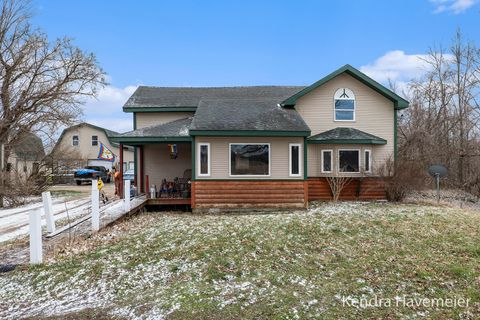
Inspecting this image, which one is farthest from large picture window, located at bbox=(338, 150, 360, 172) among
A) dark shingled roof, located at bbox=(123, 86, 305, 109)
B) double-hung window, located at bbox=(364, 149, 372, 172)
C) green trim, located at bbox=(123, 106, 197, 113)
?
green trim, located at bbox=(123, 106, 197, 113)

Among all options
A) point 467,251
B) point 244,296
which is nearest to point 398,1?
point 467,251

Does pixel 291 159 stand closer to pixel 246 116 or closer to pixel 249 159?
pixel 249 159

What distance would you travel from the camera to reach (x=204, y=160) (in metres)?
12.0

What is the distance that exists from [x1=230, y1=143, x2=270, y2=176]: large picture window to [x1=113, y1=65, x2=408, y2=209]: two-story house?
4 centimetres

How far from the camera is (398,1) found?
15.5 meters

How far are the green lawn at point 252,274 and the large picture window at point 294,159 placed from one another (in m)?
4.03

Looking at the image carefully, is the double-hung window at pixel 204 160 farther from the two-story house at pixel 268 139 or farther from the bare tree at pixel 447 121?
the bare tree at pixel 447 121

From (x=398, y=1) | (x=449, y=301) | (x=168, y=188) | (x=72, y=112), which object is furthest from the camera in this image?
(x=72, y=112)

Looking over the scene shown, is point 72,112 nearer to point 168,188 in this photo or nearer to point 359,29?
point 168,188

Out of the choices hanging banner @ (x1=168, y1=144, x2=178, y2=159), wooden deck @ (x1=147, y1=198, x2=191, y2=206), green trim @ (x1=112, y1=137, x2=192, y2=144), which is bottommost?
wooden deck @ (x1=147, y1=198, x2=191, y2=206)

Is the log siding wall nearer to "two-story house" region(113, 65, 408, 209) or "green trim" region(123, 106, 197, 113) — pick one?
"two-story house" region(113, 65, 408, 209)

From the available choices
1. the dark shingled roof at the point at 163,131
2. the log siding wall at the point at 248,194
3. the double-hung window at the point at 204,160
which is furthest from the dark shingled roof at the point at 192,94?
the log siding wall at the point at 248,194

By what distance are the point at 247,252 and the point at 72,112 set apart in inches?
619

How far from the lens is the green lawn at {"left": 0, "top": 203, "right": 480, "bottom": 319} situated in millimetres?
4289
